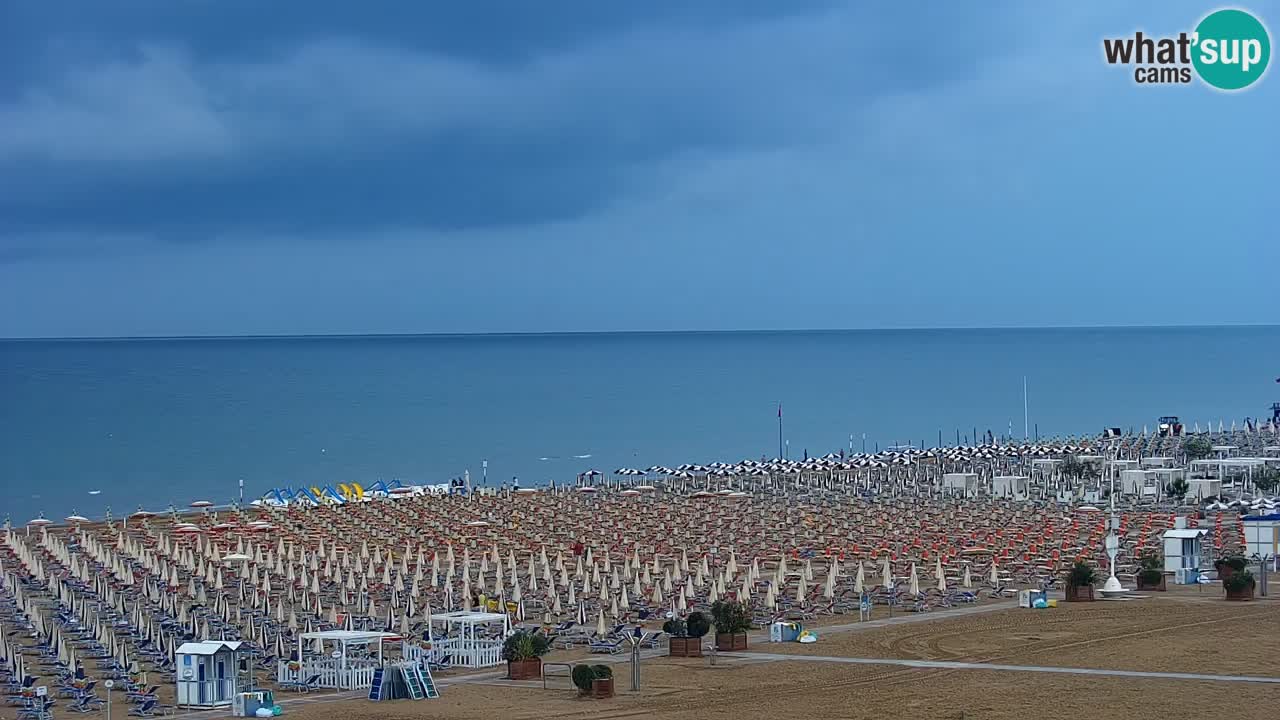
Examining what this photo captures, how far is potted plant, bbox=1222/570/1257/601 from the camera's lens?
101 feet

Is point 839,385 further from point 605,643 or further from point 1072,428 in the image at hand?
point 605,643

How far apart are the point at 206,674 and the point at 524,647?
491cm

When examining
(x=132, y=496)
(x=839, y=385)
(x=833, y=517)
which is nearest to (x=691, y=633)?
(x=833, y=517)

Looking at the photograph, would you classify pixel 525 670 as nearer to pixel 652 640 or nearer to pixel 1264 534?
pixel 652 640

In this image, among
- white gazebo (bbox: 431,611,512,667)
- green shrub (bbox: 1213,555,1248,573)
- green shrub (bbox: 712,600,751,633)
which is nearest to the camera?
white gazebo (bbox: 431,611,512,667)

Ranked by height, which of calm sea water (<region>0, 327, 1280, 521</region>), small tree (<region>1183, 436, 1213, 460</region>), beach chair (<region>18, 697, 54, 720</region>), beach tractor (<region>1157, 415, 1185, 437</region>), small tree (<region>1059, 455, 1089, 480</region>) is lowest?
beach chair (<region>18, 697, 54, 720</region>)

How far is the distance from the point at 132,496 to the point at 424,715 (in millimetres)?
57475

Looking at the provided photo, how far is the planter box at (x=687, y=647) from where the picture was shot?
27.0 meters

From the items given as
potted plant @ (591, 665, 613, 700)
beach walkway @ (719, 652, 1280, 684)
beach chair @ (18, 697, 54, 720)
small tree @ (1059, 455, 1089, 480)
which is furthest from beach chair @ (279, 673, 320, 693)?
small tree @ (1059, 455, 1089, 480)

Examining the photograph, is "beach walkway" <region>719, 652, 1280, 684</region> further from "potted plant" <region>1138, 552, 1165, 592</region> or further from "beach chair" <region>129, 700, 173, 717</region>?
"potted plant" <region>1138, 552, 1165, 592</region>

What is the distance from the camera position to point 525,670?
84.3ft

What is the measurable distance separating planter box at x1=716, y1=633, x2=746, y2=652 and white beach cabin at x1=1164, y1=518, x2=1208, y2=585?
1182cm

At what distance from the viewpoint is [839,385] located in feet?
606

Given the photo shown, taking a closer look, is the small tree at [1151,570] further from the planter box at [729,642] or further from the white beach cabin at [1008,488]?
the white beach cabin at [1008,488]
